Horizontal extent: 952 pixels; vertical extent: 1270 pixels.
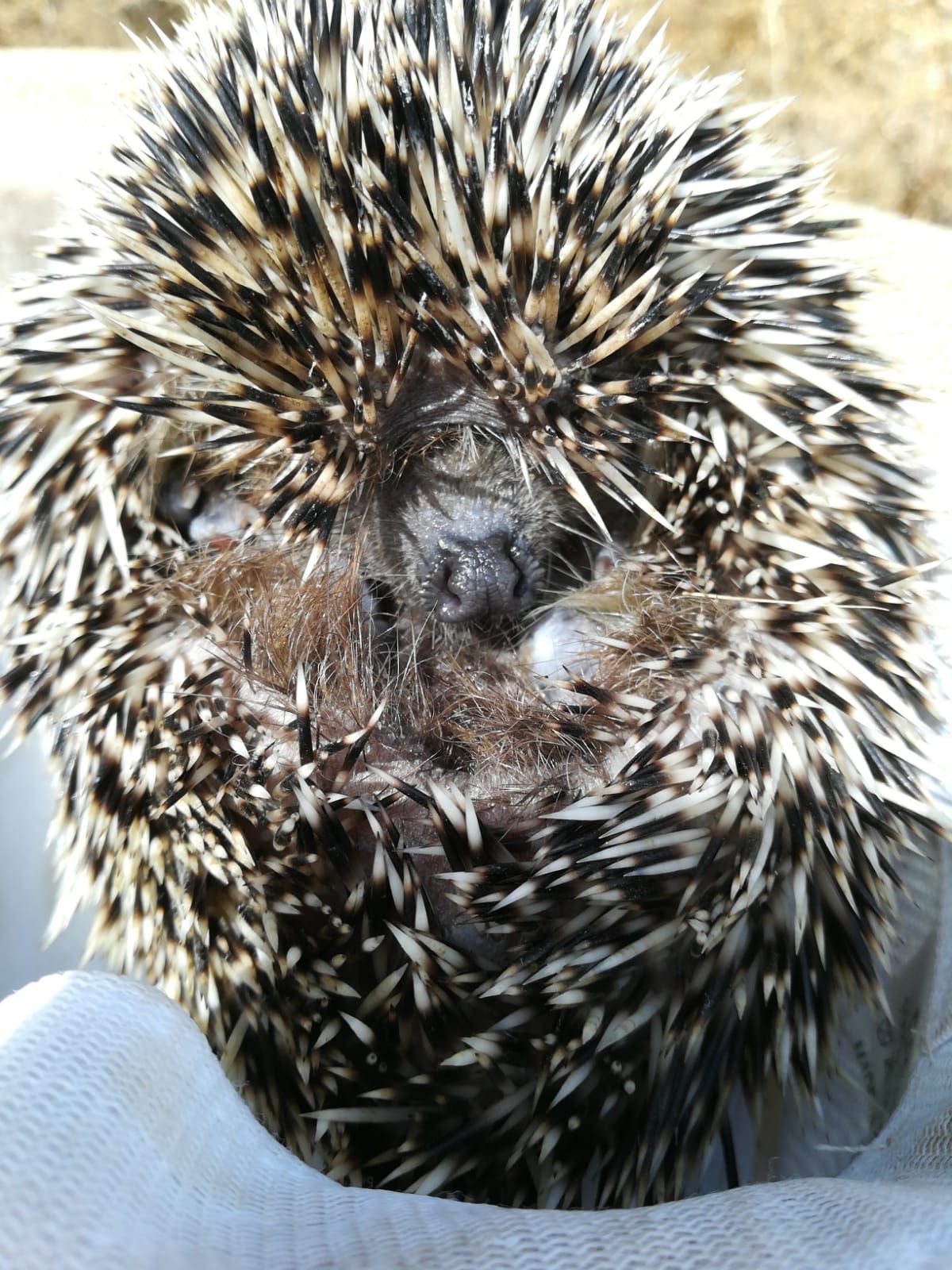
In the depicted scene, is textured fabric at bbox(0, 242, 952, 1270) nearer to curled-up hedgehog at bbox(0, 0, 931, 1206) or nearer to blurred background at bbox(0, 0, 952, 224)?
curled-up hedgehog at bbox(0, 0, 931, 1206)

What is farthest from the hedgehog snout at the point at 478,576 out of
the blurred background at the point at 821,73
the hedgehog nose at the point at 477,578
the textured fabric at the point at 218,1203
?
the blurred background at the point at 821,73

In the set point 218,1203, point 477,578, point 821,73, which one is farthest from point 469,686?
point 821,73

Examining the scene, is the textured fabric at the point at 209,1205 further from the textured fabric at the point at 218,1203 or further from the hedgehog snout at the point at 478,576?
the hedgehog snout at the point at 478,576

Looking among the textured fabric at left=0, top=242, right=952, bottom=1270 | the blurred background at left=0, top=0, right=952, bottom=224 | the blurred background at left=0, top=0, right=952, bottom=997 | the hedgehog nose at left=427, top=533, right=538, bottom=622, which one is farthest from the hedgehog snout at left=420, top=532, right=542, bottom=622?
the blurred background at left=0, top=0, right=952, bottom=224

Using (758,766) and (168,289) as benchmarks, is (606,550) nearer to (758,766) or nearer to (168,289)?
(758,766)

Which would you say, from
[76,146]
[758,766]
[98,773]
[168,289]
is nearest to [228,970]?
[98,773]
